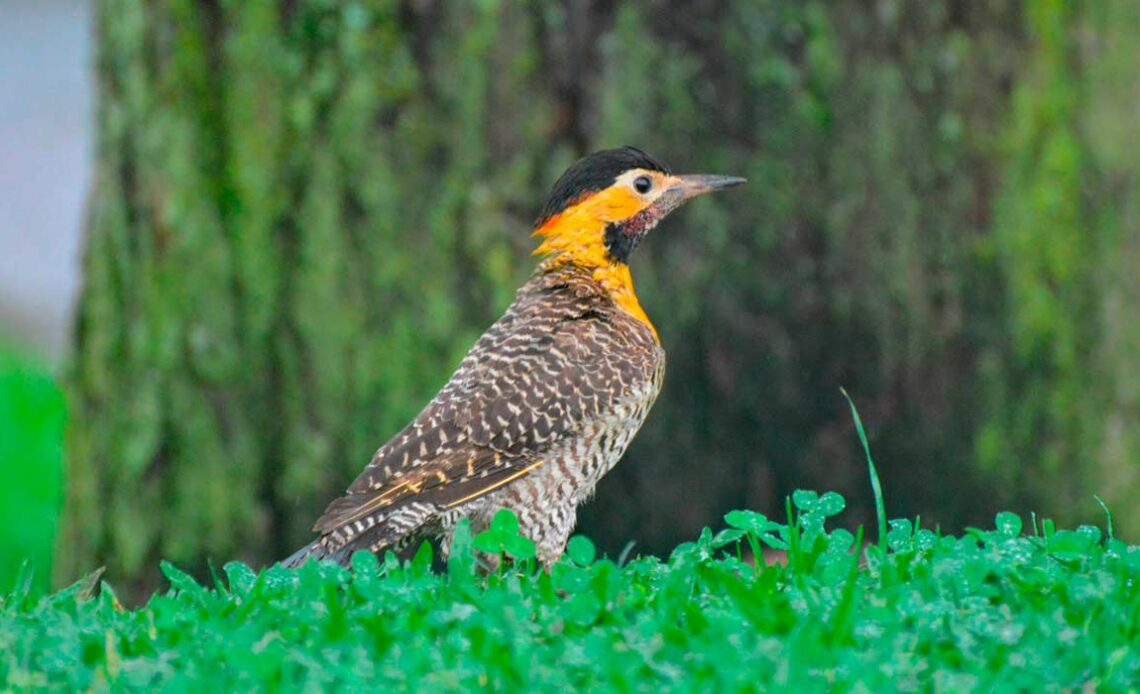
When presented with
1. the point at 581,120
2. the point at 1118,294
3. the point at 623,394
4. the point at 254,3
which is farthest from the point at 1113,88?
the point at 254,3

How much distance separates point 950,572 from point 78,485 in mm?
4372

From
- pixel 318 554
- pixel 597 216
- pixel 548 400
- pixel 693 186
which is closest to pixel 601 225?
pixel 597 216

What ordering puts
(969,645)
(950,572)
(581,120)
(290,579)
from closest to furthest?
(969,645)
(950,572)
(290,579)
(581,120)

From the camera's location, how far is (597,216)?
634cm

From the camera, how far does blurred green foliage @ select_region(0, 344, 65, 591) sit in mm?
10195

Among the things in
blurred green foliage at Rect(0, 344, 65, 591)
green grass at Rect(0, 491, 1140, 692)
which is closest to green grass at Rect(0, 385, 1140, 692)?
green grass at Rect(0, 491, 1140, 692)

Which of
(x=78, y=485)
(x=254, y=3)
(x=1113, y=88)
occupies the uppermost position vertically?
(x=254, y=3)

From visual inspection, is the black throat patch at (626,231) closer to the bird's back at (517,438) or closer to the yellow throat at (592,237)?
the yellow throat at (592,237)

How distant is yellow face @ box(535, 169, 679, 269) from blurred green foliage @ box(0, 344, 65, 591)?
3.78m

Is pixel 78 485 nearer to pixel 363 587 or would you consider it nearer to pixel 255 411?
pixel 255 411

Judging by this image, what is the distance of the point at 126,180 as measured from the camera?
7.39 meters

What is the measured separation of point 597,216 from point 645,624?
7.51 feet

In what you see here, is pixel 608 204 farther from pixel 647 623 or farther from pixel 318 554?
pixel 647 623

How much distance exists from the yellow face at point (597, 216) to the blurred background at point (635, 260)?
2.37 ft
